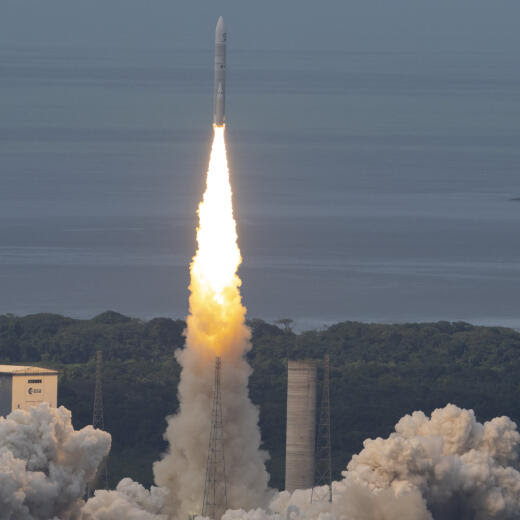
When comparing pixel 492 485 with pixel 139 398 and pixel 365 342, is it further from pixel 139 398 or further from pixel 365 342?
pixel 365 342

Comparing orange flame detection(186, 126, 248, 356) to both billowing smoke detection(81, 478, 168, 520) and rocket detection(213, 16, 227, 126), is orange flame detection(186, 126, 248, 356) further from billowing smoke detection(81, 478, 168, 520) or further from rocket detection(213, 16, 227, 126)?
billowing smoke detection(81, 478, 168, 520)

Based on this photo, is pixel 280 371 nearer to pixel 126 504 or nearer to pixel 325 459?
pixel 325 459

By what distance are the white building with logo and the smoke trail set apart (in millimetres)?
24258

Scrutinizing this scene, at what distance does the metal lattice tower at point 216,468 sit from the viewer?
271ft

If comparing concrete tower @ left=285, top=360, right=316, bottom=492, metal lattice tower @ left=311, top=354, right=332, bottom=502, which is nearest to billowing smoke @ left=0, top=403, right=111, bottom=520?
metal lattice tower @ left=311, top=354, right=332, bottom=502

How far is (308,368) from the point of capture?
295ft

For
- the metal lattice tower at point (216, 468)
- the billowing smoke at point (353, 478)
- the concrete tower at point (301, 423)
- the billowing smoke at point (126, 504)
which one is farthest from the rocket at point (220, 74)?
the billowing smoke at point (126, 504)

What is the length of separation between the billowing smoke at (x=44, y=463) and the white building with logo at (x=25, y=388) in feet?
94.2

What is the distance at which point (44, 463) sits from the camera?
254ft

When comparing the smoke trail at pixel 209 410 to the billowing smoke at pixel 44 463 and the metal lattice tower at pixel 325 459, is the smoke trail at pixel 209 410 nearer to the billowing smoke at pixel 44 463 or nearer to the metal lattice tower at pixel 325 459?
the metal lattice tower at pixel 325 459

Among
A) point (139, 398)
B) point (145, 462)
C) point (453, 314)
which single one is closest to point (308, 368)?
point (145, 462)

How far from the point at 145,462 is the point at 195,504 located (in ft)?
90.1

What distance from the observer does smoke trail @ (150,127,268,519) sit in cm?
8325

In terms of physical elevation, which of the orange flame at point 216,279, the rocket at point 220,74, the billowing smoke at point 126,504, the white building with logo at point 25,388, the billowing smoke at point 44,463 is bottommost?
the billowing smoke at point 126,504
